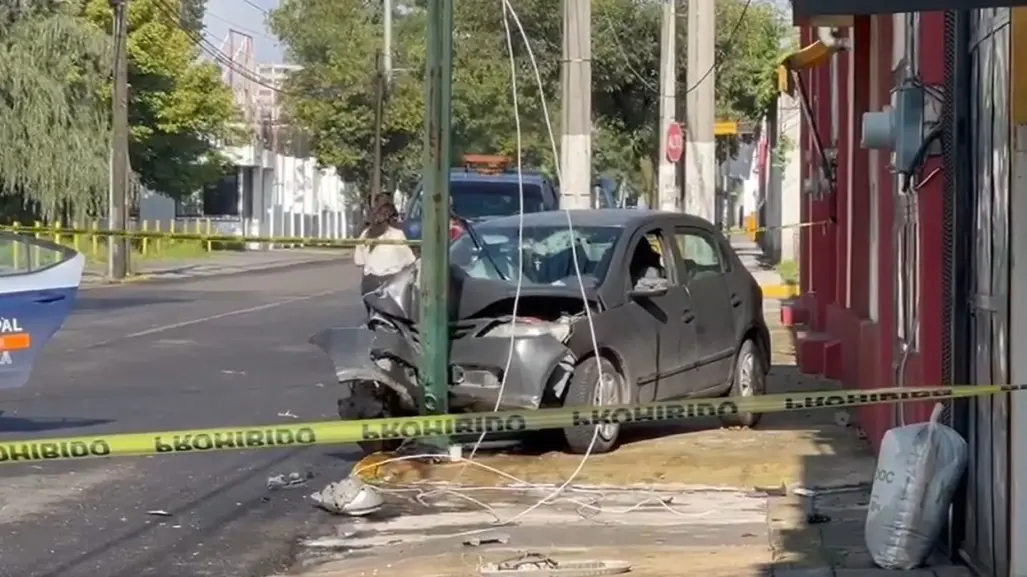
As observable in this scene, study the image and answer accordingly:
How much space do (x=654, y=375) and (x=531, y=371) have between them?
1429 mm

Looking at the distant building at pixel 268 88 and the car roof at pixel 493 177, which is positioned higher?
the distant building at pixel 268 88

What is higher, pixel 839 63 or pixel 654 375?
pixel 839 63

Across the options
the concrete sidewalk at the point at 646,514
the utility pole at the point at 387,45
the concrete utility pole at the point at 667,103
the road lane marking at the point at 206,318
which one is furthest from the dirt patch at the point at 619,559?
the utility pole at the point at 387,45

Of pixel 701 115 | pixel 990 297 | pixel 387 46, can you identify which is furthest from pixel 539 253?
pixel 387 46

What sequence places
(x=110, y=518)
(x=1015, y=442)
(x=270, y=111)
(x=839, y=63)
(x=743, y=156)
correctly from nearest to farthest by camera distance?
(x=1015, y=442) < (x=110, y=518) < (x=839, y=63) < (x=743, y=156) < (x=270, y=111)

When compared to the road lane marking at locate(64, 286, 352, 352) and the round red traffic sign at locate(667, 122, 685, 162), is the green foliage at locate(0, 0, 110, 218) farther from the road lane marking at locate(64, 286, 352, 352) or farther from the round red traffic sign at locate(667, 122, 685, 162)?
the round red traffic sign at locate(667, 122, 685, 162)

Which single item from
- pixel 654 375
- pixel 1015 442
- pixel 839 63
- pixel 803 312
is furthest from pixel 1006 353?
pixel 803 312

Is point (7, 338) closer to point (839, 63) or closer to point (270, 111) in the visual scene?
point (839, 63)

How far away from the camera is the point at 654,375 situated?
11.9m

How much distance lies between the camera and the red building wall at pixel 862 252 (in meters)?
8.42

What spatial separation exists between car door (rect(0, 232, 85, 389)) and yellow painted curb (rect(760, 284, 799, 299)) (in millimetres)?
17341

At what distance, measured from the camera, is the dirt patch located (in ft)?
25.4

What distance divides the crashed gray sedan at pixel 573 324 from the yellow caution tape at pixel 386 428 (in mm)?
4378

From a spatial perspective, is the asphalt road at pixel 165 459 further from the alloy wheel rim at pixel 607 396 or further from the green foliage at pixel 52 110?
the green foliage at pixel 52 110
